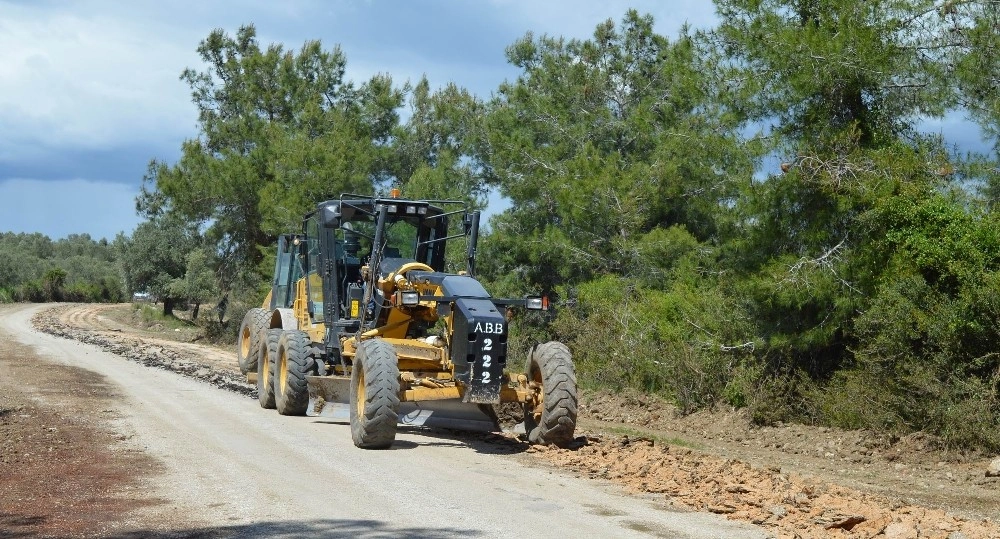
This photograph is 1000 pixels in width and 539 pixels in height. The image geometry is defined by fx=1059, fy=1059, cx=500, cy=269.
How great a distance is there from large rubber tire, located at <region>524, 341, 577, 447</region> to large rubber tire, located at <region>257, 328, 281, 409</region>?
5.45m

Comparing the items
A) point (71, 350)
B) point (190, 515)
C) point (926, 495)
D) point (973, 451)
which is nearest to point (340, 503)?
point (190, 515)

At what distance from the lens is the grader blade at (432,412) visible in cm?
1223

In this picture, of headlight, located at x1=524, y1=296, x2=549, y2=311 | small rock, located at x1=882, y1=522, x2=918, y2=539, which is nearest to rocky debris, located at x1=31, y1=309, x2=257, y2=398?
headlight, located at x1=524, y1=296, x2=549, y2=311

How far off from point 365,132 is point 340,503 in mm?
28102

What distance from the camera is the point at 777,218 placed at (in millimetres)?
15625

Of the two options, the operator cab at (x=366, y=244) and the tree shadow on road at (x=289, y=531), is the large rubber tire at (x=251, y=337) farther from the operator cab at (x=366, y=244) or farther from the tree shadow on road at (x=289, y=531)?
the tree shadow on road at (x=289, y=531)

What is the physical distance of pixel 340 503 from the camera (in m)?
8.51

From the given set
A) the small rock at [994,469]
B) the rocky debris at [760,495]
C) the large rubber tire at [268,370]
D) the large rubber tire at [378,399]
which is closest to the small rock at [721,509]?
the rocky debris at [760,495]

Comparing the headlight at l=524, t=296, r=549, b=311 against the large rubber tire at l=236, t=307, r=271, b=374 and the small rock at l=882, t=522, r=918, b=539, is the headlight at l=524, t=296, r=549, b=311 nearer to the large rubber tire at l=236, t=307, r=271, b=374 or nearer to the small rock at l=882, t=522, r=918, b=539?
the small rock at l=882, t=522, r=918, b=539

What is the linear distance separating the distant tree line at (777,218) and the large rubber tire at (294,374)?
19.6ft

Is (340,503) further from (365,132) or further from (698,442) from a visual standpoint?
(365,132)

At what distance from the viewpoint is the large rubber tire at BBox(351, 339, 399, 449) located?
11617mm

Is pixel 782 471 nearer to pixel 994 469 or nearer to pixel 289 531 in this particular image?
pixel 994 469

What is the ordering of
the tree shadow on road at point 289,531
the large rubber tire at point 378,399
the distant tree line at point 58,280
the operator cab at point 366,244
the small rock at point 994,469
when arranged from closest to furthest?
the tree shadow on road at point 289,531, the small rock at point 994,469, the large rubber tire at point 378,399, the operator cab at point 366,244, the distant tree line at point 58,280
